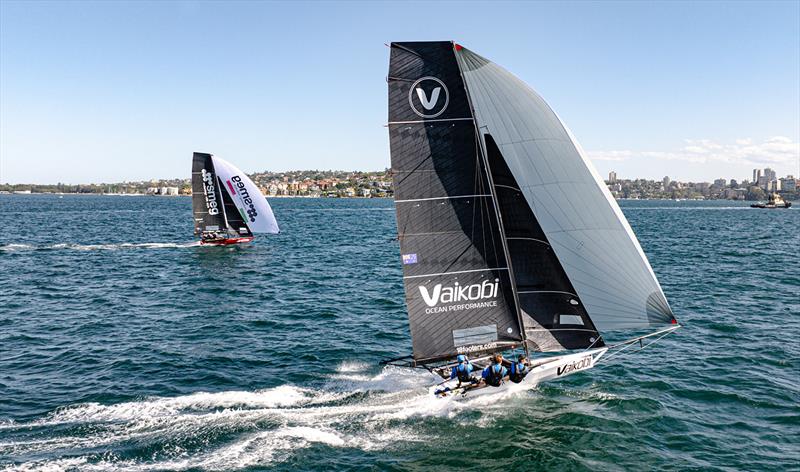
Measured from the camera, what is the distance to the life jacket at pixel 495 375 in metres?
15.2

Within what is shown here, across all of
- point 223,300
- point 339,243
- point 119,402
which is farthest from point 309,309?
point 339,243

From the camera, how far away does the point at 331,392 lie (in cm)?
1695

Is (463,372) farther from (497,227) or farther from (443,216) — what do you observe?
(443,216)

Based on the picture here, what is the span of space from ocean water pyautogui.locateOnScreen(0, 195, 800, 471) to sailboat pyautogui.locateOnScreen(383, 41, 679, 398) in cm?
199

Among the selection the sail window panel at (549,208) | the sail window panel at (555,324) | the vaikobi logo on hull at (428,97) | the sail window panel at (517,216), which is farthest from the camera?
the sail window panel at (555,324)

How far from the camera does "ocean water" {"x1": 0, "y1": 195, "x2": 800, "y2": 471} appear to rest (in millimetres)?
13266

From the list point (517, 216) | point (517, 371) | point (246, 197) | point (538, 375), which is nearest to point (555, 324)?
point (538, 375)

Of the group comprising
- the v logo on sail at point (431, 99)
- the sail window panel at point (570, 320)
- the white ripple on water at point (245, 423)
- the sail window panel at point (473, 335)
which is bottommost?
the white ripple on water at point (245, 423)

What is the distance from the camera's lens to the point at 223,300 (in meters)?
31.0

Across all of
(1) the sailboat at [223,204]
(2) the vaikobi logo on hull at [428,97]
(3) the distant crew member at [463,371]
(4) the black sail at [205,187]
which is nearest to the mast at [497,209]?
(2) the vaikobi logo on hull at [428,97]

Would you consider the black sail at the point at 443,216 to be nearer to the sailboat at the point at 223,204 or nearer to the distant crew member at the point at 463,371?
the distant crew member at the point at 463,371

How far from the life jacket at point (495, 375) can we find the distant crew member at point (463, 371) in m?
0.43

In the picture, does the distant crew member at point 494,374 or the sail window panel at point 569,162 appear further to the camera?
the distant crew member at point 494,374

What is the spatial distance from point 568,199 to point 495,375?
5.43m
